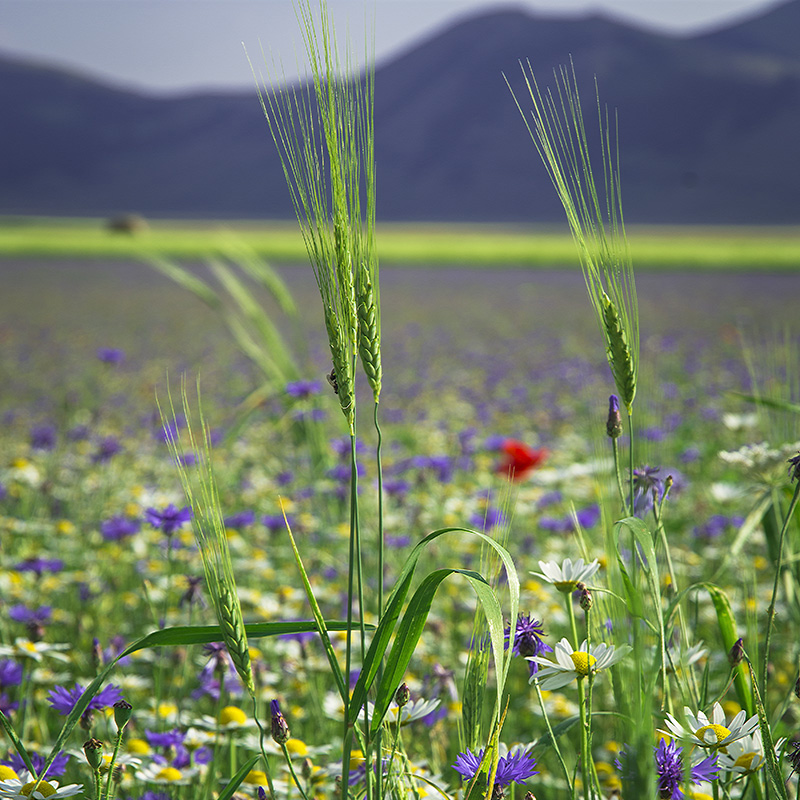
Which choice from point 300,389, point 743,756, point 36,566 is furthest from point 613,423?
point 36,566

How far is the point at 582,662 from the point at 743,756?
22 cm

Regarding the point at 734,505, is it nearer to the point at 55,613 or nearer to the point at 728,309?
the point at 55,613

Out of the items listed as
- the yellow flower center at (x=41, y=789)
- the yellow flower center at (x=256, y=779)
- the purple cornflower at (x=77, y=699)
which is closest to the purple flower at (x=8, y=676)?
the purple cornflower at (x=77, y=699)

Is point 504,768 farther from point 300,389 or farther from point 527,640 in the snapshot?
point 300,389

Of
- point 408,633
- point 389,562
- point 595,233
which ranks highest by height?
point 595,233

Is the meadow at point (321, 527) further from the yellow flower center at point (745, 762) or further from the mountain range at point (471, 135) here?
the mountain range at point (471, 135)

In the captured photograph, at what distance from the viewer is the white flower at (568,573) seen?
3.54 feet

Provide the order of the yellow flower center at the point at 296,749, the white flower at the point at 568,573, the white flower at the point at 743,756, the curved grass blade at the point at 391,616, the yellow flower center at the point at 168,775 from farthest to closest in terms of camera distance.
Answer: the yellow flower center at the point at 296,749
the yellow flower center at the point at 168,775
the white flower at the point at 568,573
the white flower at the point at 743,756
the curved grass blade at the point at 391,616

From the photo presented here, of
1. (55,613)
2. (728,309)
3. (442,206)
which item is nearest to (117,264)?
(728,309)

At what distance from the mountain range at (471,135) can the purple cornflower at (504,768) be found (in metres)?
87.9

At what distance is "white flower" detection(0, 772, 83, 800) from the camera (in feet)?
3.12

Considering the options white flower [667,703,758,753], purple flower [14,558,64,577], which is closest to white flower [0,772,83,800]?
white flower [667,703,758,753]

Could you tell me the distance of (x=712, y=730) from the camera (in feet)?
3.25

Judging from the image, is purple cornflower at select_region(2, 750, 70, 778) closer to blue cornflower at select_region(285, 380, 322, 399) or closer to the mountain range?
blue cornflower at select_region(285, 380, 322, 399)
